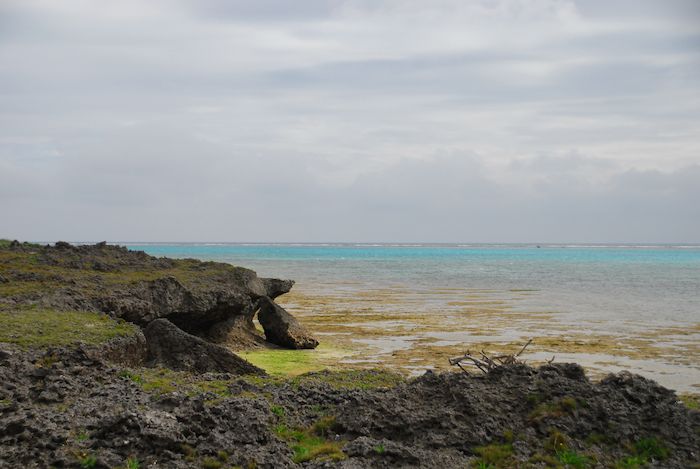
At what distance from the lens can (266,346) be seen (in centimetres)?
2464

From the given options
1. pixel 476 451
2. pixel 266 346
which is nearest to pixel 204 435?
pixel 476 451

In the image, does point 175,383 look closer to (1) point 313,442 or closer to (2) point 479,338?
(1) point 313,442

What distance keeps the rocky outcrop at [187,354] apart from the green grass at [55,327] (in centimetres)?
64

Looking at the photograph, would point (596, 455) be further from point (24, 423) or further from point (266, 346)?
point (266, 346)

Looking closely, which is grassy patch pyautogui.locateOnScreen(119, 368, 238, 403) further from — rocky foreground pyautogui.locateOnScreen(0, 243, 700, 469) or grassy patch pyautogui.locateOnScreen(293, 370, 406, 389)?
grassy patch pyautogui.locateOnScreen(293, 370, 406, 389)

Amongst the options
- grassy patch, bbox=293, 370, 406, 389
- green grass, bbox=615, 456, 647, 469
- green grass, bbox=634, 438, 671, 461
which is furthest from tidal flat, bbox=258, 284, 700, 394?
green grass, bbox=615, 456, 647, 469

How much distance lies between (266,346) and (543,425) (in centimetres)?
1553

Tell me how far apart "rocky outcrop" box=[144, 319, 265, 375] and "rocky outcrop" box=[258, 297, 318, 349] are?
765 cm

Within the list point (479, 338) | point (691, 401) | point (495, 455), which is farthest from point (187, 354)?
point (479, 338)

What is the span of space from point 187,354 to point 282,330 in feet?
27.0

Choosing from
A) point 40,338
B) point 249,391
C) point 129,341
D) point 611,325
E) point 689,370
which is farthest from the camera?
point 611,325

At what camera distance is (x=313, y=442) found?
10172 mm

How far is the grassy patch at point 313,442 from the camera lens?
955 centimetres

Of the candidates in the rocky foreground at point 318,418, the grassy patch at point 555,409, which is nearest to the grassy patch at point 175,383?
the rocky foreground at point 318,418
